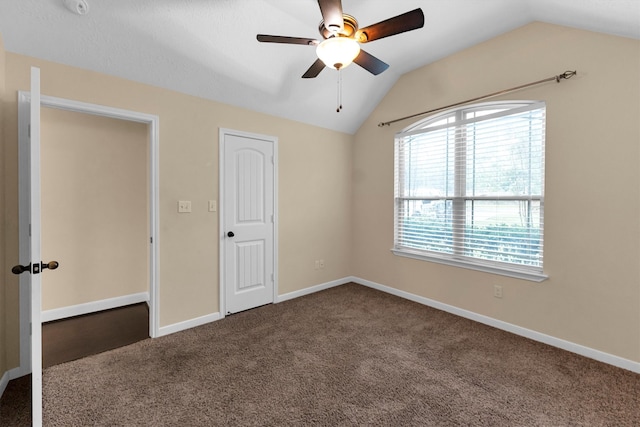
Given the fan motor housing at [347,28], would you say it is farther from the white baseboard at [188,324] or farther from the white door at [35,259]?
the white baseboard at [188,324]

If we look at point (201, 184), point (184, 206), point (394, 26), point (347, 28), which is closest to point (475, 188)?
point (394, 26)

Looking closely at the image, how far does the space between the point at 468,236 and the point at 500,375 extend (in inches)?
57.4

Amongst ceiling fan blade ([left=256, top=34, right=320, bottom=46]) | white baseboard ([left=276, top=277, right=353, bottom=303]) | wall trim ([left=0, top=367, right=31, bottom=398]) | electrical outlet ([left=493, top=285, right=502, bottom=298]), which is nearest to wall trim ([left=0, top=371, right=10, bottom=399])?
wall trim ([left=0, top=367, right=31, bottom=398])

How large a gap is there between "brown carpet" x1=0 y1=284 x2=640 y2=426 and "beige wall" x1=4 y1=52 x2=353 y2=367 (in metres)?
0.59

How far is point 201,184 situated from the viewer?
2990 mm

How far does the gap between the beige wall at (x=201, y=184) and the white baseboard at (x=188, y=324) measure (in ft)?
0.16

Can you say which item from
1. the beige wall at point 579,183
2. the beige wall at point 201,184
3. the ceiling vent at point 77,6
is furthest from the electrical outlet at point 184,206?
the beige wall at point 579,183

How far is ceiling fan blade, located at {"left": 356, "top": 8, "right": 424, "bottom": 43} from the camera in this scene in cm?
167

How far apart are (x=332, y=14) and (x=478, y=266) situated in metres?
2.77

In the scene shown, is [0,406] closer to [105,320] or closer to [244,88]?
[105,320]

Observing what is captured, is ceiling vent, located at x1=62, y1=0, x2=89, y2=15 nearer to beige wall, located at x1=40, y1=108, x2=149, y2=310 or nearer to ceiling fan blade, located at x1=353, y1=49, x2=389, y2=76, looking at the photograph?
beige wall, located at x1=40, y1=108, x2=149, y2=310

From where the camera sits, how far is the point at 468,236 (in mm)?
3201

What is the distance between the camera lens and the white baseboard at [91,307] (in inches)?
125

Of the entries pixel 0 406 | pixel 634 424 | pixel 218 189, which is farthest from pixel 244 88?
pixel 634 424
